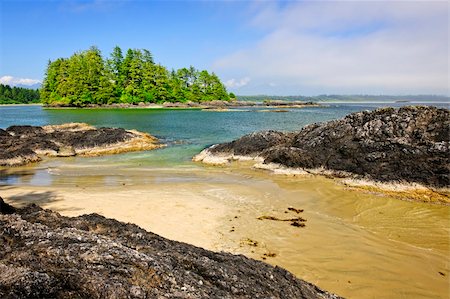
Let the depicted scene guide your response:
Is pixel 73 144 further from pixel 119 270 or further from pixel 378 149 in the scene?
pixel 119 270

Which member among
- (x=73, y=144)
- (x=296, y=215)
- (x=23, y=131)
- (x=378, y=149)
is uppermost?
(x=23, y=131)

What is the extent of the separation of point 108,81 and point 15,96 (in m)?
67.6

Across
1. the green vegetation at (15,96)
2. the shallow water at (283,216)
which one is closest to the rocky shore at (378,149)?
the shallow water at (283,216)

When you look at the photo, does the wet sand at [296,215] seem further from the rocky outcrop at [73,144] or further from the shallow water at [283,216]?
the rocky outcrop at [73,144]

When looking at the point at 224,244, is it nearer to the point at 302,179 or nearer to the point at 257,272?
the point at 257,272

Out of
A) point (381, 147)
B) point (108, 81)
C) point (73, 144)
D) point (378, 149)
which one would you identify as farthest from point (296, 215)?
point (108, 81)

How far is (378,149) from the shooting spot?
50.6 ft

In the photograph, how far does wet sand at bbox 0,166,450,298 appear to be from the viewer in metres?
7.21

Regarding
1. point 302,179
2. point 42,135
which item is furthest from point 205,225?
point 42,135

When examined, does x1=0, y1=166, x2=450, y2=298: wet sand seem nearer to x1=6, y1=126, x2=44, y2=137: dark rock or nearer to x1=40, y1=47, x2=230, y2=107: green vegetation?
x1=6, y1=126, x2=44, y2=137: dark rock

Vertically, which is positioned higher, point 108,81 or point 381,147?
point 108,81

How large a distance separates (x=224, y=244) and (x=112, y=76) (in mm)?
99548

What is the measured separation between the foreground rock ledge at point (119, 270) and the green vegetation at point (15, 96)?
5826 inches

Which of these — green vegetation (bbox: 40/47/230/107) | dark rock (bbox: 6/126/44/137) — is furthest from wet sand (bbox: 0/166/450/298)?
green vegetation (bbox: 40/47/230/107)
